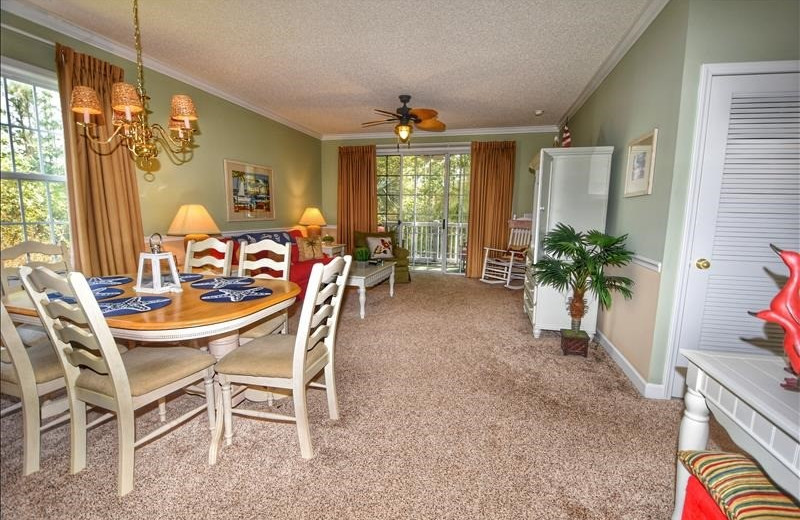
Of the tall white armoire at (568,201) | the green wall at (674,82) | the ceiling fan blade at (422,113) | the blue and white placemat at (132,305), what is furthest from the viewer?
the ceiling fan blade at (422,113)

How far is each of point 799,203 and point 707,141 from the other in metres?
0.55

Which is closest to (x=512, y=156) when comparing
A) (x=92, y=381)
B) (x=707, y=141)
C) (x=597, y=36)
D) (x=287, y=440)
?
(x=597, y=36)

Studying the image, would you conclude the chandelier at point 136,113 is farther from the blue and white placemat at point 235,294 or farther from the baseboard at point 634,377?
the baseboard at point 634,377

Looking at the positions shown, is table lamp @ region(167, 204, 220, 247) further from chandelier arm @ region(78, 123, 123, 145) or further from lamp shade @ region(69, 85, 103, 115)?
lamp shade @ region(69, 85, 103, 115)

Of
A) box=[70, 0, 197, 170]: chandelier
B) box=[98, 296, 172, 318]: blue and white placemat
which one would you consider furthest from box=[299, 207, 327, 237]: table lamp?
box=[98, 296, 172, 318]: blue and white placemat

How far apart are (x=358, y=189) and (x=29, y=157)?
592 centimetres

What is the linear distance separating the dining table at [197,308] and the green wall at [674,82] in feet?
7.20

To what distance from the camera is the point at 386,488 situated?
1.46 meters

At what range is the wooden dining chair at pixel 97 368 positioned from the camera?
124 centimetres

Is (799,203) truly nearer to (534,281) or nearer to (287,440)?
(534,281)

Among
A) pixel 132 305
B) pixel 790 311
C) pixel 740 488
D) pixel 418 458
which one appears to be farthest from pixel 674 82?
pixel 132 305

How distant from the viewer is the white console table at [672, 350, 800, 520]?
0.86 meters

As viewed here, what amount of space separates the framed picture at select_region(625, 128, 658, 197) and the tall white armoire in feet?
0.89

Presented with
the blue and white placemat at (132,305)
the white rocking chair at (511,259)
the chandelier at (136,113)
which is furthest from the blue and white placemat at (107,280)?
the white rocking chair at (511,259)
